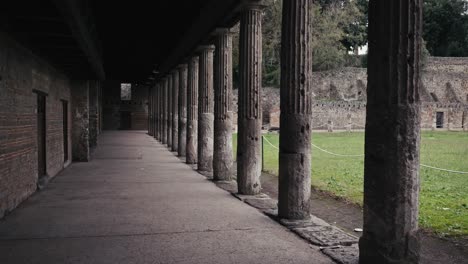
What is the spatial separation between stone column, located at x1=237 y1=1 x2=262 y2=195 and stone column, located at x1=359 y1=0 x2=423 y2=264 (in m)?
4.18

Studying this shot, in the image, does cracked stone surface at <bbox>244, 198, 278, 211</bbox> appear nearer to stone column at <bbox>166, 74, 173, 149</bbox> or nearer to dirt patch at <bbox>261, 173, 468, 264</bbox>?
dirt patch at <bbox>261, 173, 468, 264</bbox>

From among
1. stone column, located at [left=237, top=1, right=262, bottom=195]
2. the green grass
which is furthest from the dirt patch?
stone column, located at [left=237, top=1, right=262, bottom=195]

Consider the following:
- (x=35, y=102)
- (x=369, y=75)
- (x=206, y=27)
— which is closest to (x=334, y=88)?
(x=206, y=27)

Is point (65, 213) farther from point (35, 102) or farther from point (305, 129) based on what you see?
point (305, 129)

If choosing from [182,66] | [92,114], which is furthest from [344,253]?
[92,114]

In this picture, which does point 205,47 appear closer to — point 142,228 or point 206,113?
point 206,113

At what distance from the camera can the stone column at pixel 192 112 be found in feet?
46.6

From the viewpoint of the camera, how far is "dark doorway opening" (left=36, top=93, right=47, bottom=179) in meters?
9.48

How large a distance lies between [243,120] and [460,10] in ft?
169

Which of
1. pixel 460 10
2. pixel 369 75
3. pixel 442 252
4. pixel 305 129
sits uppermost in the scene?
pixel 460 10

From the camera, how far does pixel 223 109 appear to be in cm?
1031

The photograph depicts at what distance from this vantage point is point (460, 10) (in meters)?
50.8

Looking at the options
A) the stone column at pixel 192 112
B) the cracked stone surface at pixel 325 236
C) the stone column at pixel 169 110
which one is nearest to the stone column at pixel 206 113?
the stone column at pixel 192 112

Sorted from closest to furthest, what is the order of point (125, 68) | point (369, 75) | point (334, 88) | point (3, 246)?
point (369, 75) < point (3, 246) < point (125, 68) < point (334, 88)
